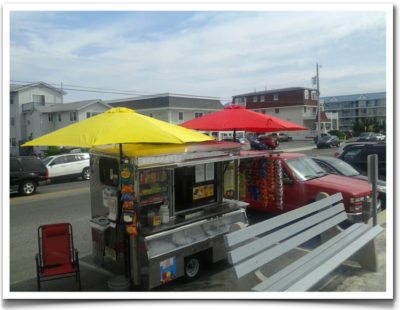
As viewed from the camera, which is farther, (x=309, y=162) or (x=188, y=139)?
(x=309, y=162)

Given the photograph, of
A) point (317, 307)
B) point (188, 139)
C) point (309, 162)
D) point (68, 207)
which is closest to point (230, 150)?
point (188, 139)

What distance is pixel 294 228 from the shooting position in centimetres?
458

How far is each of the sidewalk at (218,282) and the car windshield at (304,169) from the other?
2.48 m

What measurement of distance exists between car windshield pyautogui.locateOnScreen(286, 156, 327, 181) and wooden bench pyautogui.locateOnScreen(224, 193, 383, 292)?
1.91 m

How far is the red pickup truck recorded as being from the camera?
22.9ft

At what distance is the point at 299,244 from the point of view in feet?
15.0

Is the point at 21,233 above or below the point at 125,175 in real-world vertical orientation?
below

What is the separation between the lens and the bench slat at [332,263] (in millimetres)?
3857

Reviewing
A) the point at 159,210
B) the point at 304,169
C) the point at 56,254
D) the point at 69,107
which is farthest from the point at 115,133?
the point at 69,107

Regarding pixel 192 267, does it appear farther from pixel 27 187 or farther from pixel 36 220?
pixel 27 187

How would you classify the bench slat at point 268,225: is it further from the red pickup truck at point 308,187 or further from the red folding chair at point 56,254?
the red folding chair at point 56,254

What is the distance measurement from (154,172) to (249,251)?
5.61 feet

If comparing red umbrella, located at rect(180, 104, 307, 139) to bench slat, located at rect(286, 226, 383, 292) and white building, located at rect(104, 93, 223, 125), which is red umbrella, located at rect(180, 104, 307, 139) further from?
white building, located at rect(104, 93, 223, 125)

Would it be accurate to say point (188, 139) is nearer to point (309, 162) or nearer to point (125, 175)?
point (125, 175)
